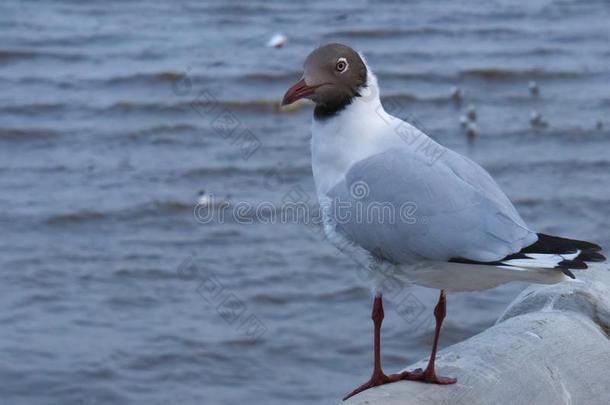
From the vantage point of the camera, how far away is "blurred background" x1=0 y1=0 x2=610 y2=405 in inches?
264

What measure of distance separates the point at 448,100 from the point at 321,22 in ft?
10.7

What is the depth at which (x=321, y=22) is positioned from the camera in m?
14.8

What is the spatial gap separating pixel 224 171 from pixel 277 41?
180 inches

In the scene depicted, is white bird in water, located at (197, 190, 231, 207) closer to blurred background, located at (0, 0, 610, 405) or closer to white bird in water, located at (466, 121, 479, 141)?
blurred background, located at (0, 0, 610, 405)

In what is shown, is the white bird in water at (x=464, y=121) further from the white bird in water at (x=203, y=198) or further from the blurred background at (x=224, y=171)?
the white bird in water at (x=203, y=198)

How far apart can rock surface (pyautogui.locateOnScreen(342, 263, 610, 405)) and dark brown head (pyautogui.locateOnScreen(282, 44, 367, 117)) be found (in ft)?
3.15

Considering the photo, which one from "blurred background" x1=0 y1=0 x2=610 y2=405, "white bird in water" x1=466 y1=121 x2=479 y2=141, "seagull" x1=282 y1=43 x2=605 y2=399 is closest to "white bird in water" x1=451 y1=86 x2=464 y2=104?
"blurred background" x1=0 y1=0 x2=610 y2=405

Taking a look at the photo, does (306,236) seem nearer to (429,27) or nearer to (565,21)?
(429,27)

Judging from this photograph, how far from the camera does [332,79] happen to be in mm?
4102

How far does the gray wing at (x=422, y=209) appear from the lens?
3.84 meters

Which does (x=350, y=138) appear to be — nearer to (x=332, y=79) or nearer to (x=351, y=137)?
(x=351, y=137)

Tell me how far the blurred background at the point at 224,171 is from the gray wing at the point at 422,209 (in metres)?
2.40

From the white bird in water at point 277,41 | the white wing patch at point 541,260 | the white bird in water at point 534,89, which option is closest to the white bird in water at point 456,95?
the white bird in water at point 534,89

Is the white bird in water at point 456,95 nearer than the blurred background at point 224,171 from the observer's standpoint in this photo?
No
